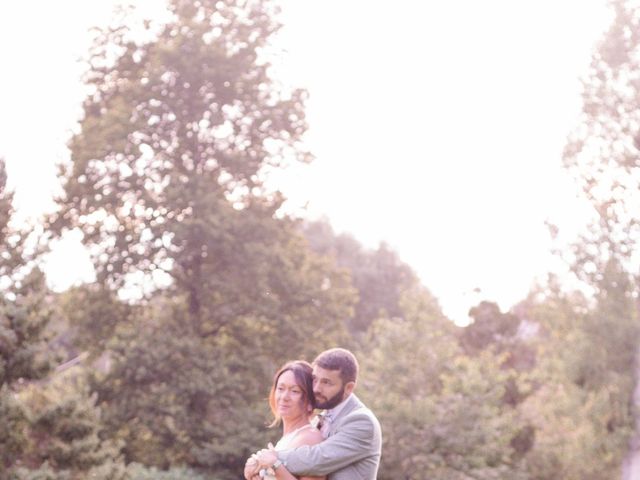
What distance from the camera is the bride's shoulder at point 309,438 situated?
17.6ft

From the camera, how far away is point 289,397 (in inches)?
215

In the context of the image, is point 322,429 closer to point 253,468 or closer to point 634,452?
point 253,468

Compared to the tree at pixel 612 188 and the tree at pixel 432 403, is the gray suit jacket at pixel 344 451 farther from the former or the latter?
the tree at pixel 612 188

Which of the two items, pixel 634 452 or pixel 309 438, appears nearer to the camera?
pixel 309 438

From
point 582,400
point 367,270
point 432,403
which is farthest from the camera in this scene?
point 367,270

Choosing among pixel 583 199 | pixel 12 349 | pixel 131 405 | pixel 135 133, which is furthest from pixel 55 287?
pixel 583 199

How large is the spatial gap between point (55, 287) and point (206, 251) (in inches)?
352

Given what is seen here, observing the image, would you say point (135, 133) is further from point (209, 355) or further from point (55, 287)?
point (55, 287)

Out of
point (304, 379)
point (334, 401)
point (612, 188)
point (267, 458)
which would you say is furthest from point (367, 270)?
point (267, 458)

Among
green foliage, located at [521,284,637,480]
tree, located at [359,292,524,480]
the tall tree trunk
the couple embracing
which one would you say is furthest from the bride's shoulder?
the tall tree trunk

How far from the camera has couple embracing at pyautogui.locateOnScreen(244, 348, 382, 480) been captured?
5180mm

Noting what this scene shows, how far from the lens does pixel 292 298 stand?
25.6 m

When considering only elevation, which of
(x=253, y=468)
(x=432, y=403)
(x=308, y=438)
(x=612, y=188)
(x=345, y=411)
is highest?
(x=612, y=188)

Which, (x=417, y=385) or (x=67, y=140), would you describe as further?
(x=67, y=140)
